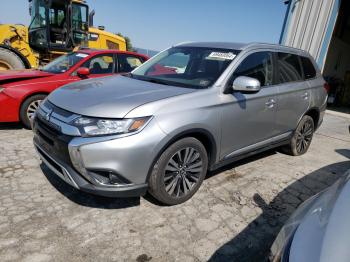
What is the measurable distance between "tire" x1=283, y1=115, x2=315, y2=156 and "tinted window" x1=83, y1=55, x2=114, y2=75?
3.76 meters

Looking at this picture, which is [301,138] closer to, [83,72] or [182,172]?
[182,172]

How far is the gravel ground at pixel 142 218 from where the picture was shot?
2516mm

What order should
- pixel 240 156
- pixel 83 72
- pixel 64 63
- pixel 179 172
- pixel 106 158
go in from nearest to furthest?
1. pixel 106 158
2. pixel 179 172
3. pixel 240 156
4. pixel 83 72
5. pixel 64 63

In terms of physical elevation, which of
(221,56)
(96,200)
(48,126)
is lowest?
(96,200)

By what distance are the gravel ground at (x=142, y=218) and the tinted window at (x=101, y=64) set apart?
2.27m

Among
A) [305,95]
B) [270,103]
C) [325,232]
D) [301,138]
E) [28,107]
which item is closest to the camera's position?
[325,232]

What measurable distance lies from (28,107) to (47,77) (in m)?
0.65

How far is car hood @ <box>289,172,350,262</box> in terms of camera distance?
129cm

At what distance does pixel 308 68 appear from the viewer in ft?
15.9

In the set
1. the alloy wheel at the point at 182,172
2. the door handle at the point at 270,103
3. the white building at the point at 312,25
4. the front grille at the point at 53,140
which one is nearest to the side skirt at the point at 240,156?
the alloy wheel at the point at 182,172

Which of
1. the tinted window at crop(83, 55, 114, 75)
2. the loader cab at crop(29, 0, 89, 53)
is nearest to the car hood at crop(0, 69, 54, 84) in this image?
the tinted window at crop(83, 55, 114, 75)

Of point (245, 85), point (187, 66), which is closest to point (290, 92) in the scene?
point (245, 85)

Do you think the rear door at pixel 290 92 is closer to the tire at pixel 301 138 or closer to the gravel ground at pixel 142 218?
the tire at pixel 301 138

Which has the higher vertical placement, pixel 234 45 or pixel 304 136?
pixel 234 45
